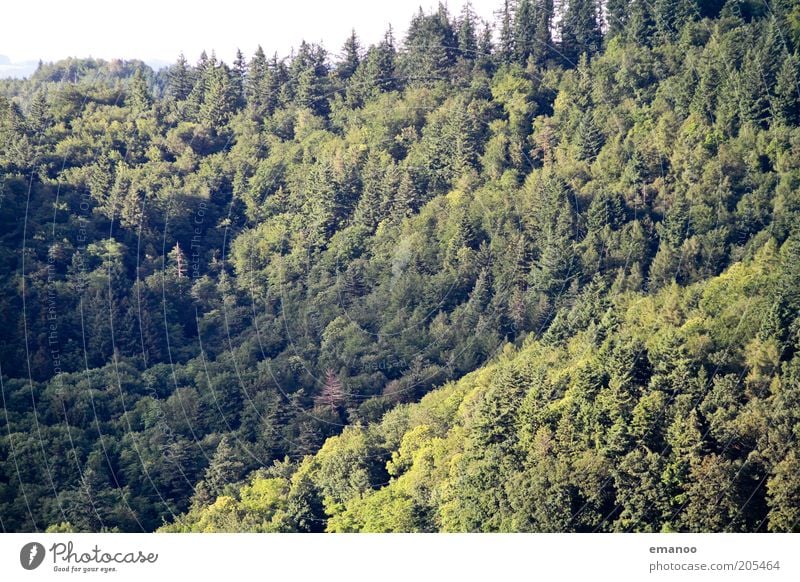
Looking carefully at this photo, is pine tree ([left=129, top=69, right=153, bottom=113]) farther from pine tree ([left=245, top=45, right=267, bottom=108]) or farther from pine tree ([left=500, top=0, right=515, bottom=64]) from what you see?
pine tree ([left=500, top=0, right=515, bottom=64])

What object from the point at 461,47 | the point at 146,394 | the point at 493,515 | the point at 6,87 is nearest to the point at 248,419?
the point at 146,394

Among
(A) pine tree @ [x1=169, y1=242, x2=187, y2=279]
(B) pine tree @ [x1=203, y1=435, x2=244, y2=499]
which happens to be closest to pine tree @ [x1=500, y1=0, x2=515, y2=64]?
(A) pine tree @ [x1=169, y1=242, x2=187, y2=279]

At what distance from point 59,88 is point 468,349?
27358mm

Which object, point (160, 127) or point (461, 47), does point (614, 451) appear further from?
point (160, 127)

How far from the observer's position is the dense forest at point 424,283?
148ft

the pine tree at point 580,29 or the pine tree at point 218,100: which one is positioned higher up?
the pine tree at point 580,29

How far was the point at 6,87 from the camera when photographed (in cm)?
7825
